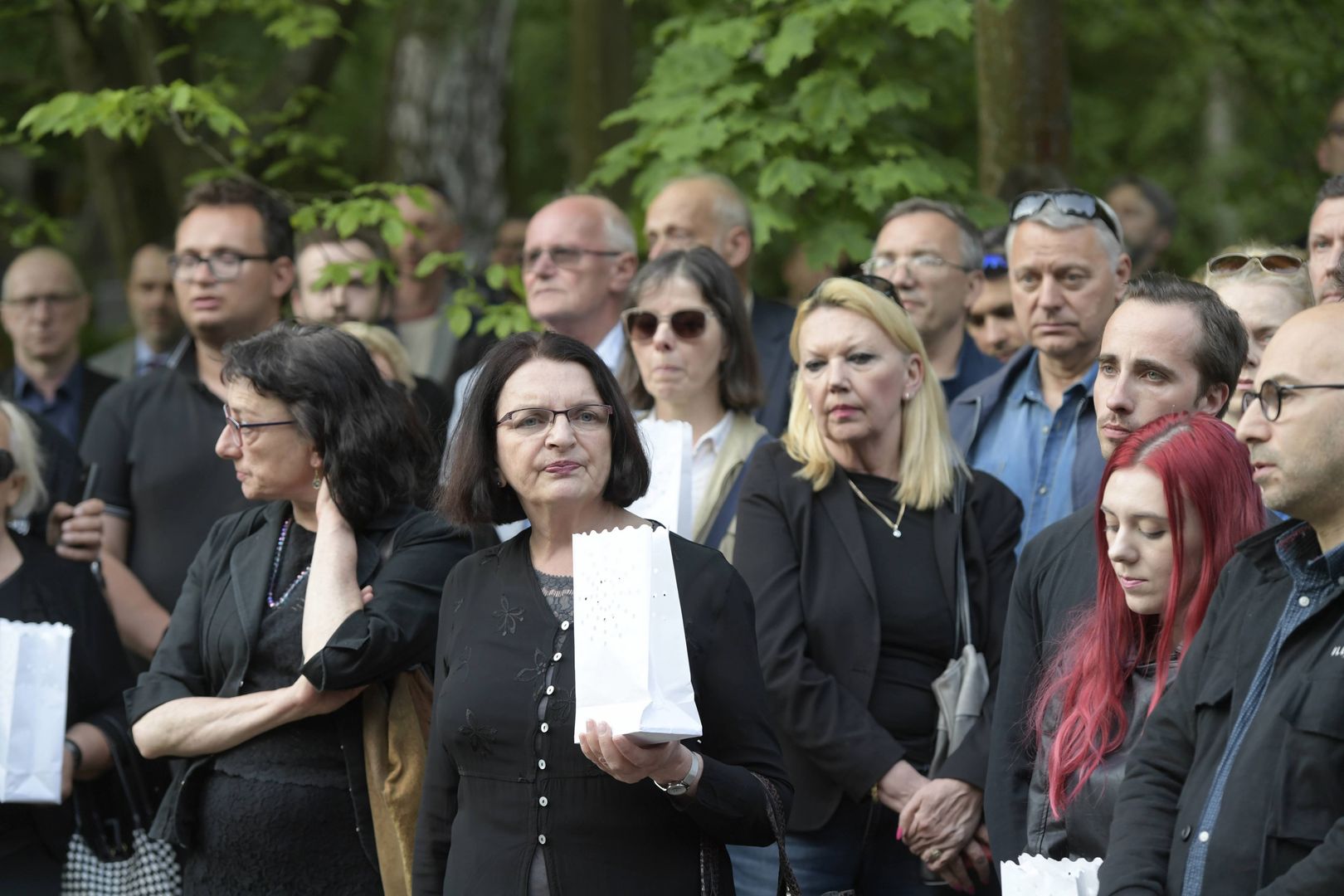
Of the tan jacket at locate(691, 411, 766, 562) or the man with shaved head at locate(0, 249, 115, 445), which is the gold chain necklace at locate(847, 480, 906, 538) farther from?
the man with shaved head at locate(0, 249, 115, 445)

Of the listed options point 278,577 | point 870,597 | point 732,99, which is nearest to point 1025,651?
point 870,597

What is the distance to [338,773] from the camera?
4.50 m

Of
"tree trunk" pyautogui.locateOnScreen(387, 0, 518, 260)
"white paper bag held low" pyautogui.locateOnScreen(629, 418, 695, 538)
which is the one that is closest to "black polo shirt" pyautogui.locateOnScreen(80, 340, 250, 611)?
"white paper bag held low" pyautogui.locateOnScreen(629, 418, 695, 538)

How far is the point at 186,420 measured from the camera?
20.5 ft

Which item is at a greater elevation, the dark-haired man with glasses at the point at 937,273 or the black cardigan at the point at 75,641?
the dark-haired man with glasses at the point at 937,273

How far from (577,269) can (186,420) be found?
169 cm

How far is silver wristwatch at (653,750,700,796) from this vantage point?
11.7 ft

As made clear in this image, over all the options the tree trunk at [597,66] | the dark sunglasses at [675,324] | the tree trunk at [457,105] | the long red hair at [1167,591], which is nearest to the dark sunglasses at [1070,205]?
the dark sunglasses at [675,324]

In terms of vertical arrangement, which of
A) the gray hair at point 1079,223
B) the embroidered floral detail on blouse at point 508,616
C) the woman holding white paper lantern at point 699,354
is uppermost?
the gray hair at point 1079,223

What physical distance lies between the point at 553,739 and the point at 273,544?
1.36 metres

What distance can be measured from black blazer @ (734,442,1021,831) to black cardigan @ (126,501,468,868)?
92 centimetres

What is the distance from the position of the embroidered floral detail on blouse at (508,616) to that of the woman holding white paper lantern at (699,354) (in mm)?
1611

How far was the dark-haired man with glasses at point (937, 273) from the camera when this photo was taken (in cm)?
653

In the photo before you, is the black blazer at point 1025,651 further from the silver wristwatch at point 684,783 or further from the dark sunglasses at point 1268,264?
the dark sunglasses at point 1268,264
